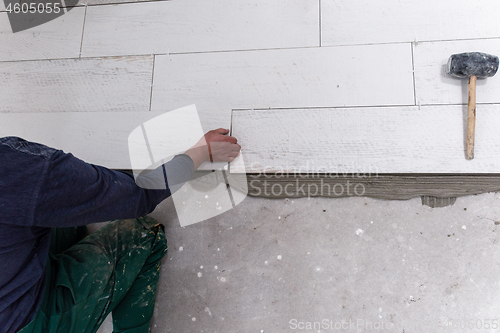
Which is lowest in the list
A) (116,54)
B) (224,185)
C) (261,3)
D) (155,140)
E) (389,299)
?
(389,299)

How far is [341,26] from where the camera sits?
1.63 metres

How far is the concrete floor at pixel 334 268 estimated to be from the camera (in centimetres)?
136

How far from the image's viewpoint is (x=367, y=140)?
1.51 metres

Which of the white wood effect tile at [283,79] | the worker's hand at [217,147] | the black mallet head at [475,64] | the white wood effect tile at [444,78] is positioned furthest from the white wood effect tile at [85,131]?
the black mallet head at [475,64]

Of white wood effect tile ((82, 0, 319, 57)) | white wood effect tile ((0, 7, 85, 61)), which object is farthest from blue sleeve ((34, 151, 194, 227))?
white wood effect tile ((0, 7, 85, 61))

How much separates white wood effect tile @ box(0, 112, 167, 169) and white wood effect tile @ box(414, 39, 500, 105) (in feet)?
4.18

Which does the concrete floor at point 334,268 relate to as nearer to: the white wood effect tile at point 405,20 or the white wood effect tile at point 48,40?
the white wood effect tile at point 405,20

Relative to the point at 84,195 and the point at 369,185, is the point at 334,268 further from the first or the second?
the point at 84,195

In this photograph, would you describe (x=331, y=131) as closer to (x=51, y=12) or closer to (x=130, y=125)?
(x=130, y=125)

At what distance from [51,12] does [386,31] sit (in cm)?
181

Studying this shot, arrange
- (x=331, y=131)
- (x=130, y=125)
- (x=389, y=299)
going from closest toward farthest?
(x=389, y=299), (x=331, y=131), (x=130, y=125)

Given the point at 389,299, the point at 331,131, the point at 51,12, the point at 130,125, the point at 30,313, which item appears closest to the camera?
the point at 30,313

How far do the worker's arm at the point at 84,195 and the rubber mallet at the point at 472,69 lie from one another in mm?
1266

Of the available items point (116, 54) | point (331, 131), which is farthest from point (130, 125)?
point (331, 131)
